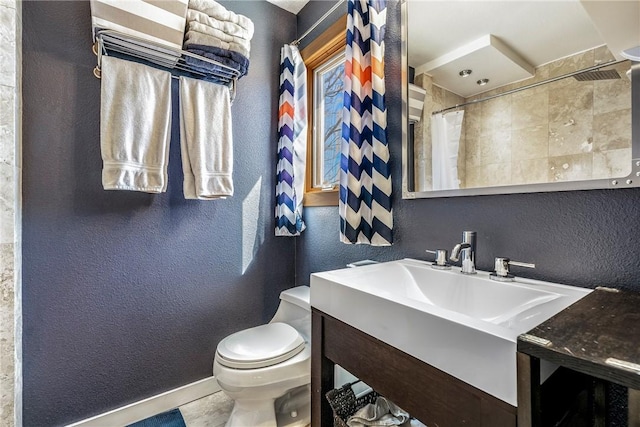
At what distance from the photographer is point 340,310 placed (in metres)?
0.83

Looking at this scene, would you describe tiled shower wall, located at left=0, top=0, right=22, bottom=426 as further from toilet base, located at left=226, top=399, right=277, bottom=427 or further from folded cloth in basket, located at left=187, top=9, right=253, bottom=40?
toilet base, located at left=226, top=399, right=277, bottom=427

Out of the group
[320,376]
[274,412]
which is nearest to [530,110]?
[320,376]

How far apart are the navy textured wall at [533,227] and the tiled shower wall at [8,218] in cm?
138

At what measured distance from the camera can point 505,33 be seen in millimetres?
927

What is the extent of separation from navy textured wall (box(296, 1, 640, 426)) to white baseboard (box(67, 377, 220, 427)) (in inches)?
46.4

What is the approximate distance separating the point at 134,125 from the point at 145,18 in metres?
0.45

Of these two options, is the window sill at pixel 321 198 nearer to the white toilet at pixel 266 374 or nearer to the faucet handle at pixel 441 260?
the white toilet at pixel 266 374

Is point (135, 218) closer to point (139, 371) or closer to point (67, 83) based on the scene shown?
point (67, 83)

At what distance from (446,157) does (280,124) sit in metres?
1.07

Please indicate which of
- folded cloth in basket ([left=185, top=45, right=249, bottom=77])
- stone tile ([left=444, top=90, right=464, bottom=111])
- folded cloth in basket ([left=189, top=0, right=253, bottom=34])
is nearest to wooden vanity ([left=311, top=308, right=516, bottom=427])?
stone tile ([left=444, top=90, right=464, bottom=111])

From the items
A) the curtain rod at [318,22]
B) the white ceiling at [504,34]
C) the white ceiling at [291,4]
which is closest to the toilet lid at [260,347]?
the white ceiling at [504,34]

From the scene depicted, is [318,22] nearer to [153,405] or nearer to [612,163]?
[612,163]

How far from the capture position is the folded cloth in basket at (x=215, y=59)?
4.57 feet

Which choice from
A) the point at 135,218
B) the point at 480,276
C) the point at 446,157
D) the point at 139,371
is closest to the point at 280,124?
the point at 135,218
